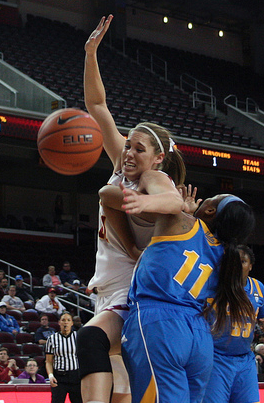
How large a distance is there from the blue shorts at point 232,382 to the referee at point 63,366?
3.43 meters

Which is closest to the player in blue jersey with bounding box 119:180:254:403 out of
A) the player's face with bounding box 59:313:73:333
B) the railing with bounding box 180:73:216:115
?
the player's face with bounding box 59:313:73:333

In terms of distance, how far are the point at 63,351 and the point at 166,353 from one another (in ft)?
16.2

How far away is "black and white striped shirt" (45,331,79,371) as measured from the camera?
284 inches

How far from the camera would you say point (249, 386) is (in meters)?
3.65

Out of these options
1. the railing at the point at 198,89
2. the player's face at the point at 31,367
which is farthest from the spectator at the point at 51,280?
the railing at the point at 198,89

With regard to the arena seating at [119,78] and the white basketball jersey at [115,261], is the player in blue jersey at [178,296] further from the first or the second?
the arena seating at [119,78]

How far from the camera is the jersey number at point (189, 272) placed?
8.84 ft

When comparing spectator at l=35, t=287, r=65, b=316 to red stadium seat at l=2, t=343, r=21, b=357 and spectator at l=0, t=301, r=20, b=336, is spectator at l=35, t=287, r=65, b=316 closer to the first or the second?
spectator at l=0, t=301, r=20, b=336

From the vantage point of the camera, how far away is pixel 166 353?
256 cm

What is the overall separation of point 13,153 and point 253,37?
43.8 feet

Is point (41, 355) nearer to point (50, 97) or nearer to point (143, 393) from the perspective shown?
point (50, 97)

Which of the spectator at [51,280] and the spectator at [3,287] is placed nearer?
the spectator at [3,287]

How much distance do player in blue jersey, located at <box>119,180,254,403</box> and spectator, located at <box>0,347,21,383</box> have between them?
20.3 feet

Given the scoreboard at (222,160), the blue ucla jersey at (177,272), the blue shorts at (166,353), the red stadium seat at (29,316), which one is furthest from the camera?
the scoreboard at (222,160)
